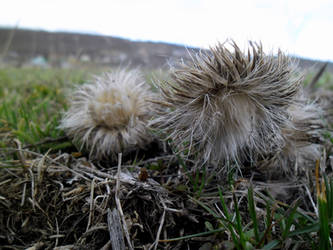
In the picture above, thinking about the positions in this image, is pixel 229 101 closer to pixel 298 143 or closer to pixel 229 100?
pixel 229 100

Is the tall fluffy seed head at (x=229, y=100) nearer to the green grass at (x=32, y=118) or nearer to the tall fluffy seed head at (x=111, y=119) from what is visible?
the tall fluffy seed head at (x=111, y=119)

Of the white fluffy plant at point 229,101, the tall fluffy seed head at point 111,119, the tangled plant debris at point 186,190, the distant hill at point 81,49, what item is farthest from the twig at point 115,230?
the distant hill at point 81,49

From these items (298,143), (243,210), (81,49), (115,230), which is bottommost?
(115,230)

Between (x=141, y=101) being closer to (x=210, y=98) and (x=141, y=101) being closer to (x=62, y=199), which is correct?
(x=210, y=98)

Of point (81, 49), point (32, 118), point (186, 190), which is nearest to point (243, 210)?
point (186, 190)

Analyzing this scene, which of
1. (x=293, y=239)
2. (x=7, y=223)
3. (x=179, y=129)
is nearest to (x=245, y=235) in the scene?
(x=293, y=239)

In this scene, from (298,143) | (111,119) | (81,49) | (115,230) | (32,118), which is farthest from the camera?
(81,49)

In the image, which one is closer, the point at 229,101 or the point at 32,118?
the point at 229,101

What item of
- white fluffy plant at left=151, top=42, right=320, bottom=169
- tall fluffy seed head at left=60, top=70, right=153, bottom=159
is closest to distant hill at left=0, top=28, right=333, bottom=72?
white fluffy plant at left=151, top=42, right=320, bottom=169

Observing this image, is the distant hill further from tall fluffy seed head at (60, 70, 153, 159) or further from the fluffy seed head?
tall fluffy seed head at (60, 70, 153, 159)
